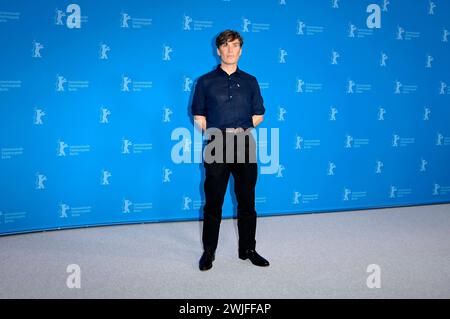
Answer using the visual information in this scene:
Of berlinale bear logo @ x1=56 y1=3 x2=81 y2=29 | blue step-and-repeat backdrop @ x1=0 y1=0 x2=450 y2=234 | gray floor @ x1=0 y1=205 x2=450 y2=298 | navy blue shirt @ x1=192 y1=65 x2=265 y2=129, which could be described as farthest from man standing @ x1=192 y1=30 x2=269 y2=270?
berlinale bear logo @ x1=56 y1=3 x2=81 y2=29

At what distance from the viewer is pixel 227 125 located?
256 cm

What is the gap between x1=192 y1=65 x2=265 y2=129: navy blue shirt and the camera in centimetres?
255

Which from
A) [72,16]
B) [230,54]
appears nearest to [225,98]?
[230,54]

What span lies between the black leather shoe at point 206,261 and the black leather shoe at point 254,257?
9.4 inches

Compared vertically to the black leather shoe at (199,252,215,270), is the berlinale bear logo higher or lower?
higher

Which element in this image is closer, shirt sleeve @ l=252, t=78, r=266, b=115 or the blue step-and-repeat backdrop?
shirt sleeve @ l=252, t=78, r=266, b=115

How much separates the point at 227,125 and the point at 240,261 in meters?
0.97

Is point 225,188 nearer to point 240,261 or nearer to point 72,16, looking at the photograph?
point 240,261

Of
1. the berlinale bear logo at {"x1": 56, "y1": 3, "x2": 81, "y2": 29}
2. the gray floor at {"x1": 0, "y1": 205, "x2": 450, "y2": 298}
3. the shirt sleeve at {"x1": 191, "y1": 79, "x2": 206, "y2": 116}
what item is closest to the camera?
the gray floor at {"x1": 0, "y1": 205, "x2": 450, "y2": 298}

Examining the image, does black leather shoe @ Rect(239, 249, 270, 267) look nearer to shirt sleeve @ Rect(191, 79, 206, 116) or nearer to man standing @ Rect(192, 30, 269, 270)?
man standing @ Rect(192, 30, 269, 270)

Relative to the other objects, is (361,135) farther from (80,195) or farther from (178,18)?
(80,195)

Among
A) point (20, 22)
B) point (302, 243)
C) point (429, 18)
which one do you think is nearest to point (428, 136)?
point (429, 18)

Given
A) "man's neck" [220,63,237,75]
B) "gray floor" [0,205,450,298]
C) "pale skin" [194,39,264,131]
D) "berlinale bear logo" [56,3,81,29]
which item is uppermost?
"berlinale bear logo" [56,3,81,29]

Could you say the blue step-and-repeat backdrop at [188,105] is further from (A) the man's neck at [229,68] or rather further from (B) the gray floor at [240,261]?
(A) the man's neck at [229,68]
